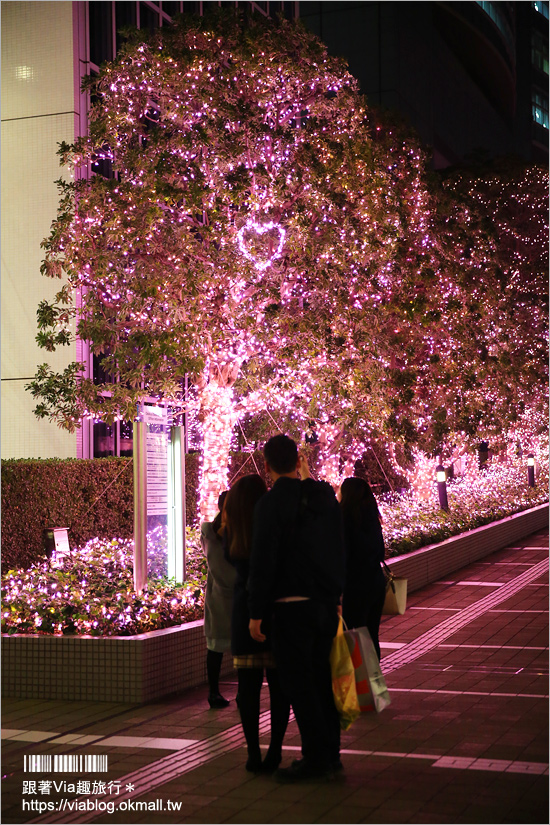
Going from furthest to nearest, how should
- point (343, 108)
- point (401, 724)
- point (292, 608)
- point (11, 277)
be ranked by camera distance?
point (11, 277) < point (343, 108) < point (401, 724) < point (292, 608)

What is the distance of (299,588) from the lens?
5.71m

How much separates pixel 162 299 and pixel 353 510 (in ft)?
17.7

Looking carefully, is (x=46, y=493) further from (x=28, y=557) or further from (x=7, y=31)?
(x=7, y=31)

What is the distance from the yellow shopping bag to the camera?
5.87 meters

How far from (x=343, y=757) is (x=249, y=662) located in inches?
39.0

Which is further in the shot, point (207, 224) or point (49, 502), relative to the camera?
point (49, 502)

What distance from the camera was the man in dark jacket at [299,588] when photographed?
Answer: 5672mm

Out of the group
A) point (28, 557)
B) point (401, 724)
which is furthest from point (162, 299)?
point (401, 724)

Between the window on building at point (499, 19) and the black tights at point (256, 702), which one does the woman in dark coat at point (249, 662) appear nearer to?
the black tights at point (256, 702)

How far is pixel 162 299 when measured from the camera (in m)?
12.3

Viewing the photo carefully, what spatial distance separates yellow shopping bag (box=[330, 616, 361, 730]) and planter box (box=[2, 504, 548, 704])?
2624mm

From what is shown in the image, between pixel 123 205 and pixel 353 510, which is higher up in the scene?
pixel 123 205

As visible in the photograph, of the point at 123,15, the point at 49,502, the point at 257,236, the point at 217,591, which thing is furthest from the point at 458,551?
the point at 123,15

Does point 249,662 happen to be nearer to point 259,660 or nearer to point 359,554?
point 259,660
